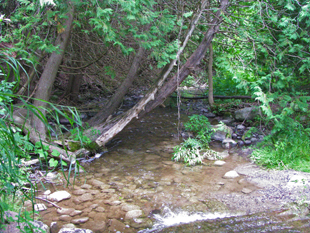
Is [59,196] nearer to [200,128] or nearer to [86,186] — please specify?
[86,186]

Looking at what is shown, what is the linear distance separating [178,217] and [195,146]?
261cm

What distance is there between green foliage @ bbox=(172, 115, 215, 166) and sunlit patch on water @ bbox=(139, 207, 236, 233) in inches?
79.0

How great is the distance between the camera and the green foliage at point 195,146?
5.85 metres

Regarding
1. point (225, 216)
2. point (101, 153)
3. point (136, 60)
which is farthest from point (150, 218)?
point (136, 60)

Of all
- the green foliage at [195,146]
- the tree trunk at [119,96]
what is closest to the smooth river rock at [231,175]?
the green foliage at [195,146]

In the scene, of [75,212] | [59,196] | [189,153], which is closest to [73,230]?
[75,212]

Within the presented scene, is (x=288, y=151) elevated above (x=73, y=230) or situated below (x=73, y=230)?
above

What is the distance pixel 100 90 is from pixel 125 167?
5914 millimetres

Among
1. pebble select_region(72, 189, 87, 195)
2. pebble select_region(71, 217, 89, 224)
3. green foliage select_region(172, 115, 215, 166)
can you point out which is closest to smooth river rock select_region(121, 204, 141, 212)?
pebble select_region(71, 217, 89, 224)

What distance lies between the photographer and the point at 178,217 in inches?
145

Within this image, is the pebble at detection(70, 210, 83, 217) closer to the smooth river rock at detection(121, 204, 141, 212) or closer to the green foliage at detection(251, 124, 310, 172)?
the smooth river rock at detection(121, 204, 141, 212)

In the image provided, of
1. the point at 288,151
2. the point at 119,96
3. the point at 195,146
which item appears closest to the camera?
the point at 288,151

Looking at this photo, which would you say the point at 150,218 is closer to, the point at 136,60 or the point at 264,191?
the point at 264,191

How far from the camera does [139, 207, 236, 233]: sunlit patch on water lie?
3.53 metres
